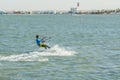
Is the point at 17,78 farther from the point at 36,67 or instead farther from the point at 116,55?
the point at 116,55

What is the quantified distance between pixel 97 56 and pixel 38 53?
6.06 m

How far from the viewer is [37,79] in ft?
102

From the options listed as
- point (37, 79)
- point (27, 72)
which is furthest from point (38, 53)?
point (37, 79)

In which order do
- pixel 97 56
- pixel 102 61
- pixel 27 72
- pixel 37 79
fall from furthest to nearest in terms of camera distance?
pixel 97 56
pixel 102 61
pixel 27 72
pixel 37 79

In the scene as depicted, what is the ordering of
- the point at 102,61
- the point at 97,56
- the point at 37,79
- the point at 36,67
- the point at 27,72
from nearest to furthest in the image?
1. the point at 37,79
2. the point at 27,72
3. the point at 36,67
4. the point at 102,61
5. the point at 97,56

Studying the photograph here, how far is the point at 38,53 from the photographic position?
44.2 metres

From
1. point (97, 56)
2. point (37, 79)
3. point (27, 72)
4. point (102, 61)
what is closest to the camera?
point (37, 79)

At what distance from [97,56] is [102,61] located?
3766 mm

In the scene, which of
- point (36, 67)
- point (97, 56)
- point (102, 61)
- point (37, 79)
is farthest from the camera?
point (97, 56)

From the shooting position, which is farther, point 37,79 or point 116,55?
point 116,55

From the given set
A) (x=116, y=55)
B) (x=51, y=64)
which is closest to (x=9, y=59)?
(x=51, y=64)

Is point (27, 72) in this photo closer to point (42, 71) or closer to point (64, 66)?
point (42, 71)

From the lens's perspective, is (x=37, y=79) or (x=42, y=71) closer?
(x=37, y=79)

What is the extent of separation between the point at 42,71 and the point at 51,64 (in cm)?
364
